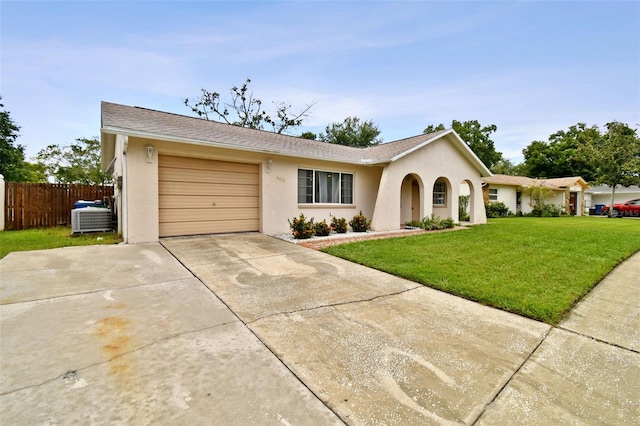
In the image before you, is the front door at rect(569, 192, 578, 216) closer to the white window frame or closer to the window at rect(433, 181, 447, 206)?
the window at rect(433, 181, 447, 206)

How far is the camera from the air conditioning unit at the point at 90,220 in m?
9.29

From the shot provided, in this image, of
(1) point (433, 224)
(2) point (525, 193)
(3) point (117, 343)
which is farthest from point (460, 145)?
(2) point (525, 193)

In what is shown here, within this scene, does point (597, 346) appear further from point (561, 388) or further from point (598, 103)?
point (598, 103)

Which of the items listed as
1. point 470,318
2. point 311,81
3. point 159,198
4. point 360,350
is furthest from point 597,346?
point 311,81

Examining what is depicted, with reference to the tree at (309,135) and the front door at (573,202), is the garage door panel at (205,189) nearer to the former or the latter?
the tree at (309,135)

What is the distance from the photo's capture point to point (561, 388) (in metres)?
2.25

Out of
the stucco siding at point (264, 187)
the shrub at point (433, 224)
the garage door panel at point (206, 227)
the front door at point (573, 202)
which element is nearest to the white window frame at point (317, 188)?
the stucco siding at point (264, 187)

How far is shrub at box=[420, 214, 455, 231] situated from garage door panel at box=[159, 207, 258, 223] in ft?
23.4

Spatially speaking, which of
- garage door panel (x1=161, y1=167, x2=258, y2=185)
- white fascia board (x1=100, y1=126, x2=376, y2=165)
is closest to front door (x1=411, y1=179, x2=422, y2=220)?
white fascia board (x1=100, y1=126, x2=376, y2=165)

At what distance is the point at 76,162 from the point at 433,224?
29.1 m

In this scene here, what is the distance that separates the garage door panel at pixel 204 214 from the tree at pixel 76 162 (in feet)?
65.6

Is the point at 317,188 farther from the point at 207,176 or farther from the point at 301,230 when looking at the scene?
the point at 207,176

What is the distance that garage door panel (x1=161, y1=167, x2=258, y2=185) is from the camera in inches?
331

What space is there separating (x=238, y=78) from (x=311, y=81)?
39.7ft
